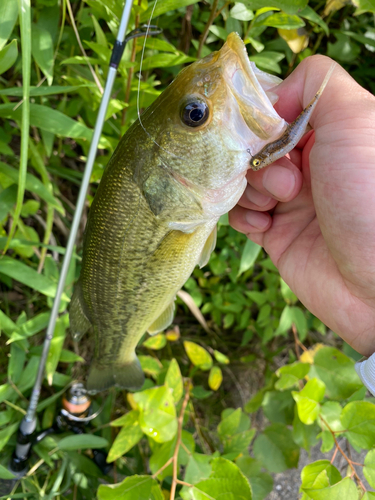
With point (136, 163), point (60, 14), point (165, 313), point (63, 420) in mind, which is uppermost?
point (60, 14)

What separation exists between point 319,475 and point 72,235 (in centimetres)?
113

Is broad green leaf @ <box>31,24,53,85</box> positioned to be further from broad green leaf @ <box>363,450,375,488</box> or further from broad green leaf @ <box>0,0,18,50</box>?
broad green leaf @ <box>363,450,375,488</box>

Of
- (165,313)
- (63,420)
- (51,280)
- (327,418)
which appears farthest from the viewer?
(63,420)

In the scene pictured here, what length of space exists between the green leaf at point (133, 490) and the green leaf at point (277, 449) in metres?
0.65

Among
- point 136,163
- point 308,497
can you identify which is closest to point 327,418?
point 308,497

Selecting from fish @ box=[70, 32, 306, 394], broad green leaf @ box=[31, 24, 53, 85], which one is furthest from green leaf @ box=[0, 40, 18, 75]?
fish @ box=[70, 32, 306, 394]

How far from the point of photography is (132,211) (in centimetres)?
105

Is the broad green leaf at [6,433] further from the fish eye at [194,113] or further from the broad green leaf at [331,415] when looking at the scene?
the fish eye at [194,113]

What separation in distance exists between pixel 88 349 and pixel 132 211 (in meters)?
1.78

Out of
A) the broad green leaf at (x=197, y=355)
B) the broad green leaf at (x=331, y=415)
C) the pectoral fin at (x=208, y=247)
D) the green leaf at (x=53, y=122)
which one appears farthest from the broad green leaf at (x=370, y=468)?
the green leaf at (x=53, y=122)

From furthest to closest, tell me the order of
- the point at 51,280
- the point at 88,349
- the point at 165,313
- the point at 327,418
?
the point at 88,349 → the point at 51,280 → the point at 165,313 → the point at 327,418

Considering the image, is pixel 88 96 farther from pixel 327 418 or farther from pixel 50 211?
pixel 327 418

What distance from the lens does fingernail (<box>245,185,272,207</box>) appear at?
1.26m

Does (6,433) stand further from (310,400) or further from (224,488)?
(310,400)
